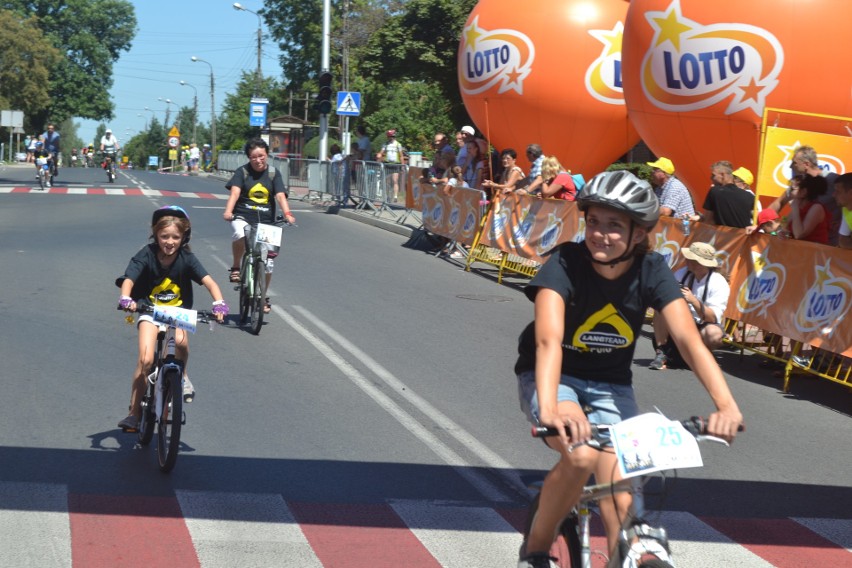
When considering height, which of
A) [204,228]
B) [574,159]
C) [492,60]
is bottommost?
[204,228]

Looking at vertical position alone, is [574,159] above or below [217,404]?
above

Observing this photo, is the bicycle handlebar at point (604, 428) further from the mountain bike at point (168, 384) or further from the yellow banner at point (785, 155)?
the yellow banner at point (785, 155)

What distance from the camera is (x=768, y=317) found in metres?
11.0

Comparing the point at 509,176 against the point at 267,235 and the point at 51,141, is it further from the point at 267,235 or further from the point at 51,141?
the point at 51,141

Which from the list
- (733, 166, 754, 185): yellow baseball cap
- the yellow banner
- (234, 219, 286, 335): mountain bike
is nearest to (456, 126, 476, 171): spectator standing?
(733, 166, 754, 185): yellow baseball cap

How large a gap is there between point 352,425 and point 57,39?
92.7m

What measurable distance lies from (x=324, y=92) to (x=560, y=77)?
10551mm

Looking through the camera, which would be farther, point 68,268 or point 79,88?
point 79,88

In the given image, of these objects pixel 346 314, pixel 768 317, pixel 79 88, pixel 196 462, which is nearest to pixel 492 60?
pixel 346 314

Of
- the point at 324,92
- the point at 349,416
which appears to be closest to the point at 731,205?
the point at 349,416

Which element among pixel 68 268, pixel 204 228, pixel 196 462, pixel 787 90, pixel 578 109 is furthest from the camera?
pixel 204 228

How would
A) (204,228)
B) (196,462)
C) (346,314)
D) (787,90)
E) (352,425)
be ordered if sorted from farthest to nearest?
1. (204,228)
2. (787,90)
3. (346,314)
4. (352,425)
5. (196,462)

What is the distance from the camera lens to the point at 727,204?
12594mm

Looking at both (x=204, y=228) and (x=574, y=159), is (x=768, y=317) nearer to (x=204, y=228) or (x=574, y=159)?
(x=574, y=159)
